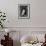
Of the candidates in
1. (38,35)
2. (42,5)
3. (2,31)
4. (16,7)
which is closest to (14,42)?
(2,31)

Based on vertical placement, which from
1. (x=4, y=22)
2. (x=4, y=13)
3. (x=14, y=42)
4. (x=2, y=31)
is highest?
(x=4, y=13)

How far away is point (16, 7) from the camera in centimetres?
351

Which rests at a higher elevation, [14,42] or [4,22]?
[4,22]

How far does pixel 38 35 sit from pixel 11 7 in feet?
3.25

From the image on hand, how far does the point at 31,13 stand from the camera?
11.5 ft

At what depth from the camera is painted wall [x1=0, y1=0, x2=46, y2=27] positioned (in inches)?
138

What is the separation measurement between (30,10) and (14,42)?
0.92 meters

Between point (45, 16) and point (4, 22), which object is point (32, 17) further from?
point (4, 22)

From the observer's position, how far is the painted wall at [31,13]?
11.5 feet

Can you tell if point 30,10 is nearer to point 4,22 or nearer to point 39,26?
point 39,26

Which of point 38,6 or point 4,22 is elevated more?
point 38,6

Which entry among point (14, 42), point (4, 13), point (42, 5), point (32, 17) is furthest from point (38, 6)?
point (14, 42)

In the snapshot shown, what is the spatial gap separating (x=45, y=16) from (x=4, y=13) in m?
1.04

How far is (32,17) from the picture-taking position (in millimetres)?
3502
